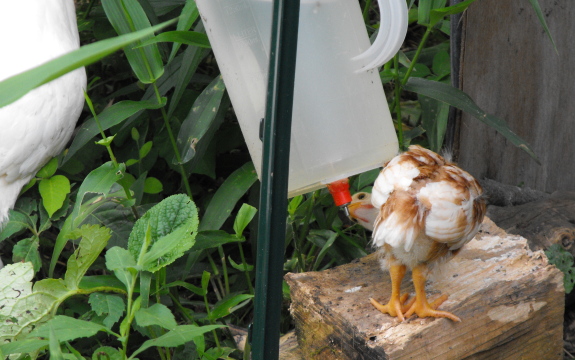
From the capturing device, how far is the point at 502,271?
1.06 m

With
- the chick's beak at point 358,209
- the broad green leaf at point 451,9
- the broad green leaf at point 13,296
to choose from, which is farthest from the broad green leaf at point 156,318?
the broad green leaf at point 451,9

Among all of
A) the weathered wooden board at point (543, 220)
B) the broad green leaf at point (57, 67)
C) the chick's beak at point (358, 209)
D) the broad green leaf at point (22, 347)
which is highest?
the broad green leaf at point (57, 67)

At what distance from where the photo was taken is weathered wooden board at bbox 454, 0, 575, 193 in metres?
1.47

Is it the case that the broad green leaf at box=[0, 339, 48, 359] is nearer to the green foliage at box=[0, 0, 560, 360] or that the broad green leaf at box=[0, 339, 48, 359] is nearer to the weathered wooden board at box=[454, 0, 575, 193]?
the green foliage at box=[0, 0, 560, 360]

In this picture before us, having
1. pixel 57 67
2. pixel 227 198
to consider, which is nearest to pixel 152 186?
pixel 227 198

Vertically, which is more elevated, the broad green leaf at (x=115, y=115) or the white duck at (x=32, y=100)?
the white duck at (x=32, y=100)

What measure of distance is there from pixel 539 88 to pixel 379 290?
81cm

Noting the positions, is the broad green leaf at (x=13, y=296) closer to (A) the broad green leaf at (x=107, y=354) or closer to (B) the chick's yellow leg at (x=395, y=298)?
(A) the broad green leaf at (x=107, y=354)

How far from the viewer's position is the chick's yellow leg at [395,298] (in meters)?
0.95

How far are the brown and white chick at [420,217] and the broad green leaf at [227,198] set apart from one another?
46cm

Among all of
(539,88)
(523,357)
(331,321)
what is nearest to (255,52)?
(331,321)

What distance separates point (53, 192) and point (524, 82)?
47.1 inches

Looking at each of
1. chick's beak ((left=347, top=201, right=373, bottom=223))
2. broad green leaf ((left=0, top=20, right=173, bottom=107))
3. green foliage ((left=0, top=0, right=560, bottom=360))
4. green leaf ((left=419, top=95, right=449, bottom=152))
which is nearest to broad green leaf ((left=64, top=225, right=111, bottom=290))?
green foliage ((left=0, top=0, right=560, bottom=360))

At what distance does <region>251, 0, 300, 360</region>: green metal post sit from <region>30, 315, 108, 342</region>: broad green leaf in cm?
25
